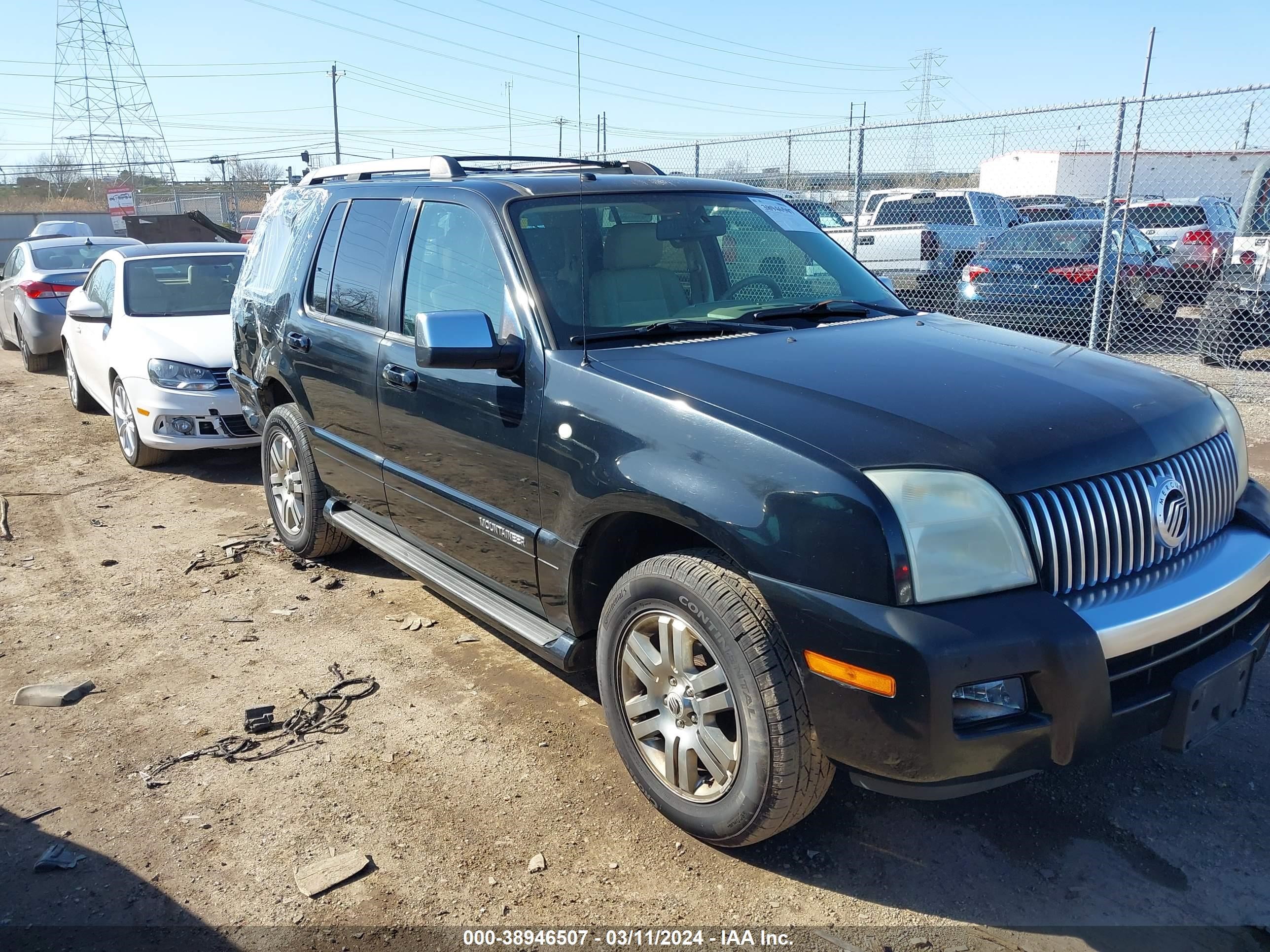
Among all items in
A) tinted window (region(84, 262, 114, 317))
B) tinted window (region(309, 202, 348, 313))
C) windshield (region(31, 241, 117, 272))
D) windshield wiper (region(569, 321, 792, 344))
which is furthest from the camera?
windshield (region(31, 241, 117, 272))

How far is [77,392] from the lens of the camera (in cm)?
962

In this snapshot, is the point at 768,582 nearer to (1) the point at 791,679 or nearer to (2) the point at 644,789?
(1) the point at 791,679

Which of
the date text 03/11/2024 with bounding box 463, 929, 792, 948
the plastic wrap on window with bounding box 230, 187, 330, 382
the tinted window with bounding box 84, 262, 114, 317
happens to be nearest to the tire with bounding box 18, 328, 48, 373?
the tinted window with bounding box 84, 262, 114, 317

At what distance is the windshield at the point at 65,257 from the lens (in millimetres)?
12172

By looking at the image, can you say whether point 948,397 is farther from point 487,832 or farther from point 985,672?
point 487,832

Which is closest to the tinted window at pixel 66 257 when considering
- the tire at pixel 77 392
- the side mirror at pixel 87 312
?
the tire at pixel 77 392

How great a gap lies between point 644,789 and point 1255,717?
2327 mm

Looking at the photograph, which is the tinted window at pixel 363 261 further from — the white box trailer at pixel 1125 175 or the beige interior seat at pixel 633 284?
the white box trailer at pixel 1125 175

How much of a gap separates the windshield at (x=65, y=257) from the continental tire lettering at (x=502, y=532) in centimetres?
1079

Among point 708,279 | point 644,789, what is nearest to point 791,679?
point 644,789

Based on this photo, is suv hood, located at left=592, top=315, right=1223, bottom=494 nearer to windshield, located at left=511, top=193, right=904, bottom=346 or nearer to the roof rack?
windshield, located at left=511, top=193, right=904, bottom=346

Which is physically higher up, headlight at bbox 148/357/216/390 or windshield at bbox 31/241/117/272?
windshield at bbox 31/241/117/272

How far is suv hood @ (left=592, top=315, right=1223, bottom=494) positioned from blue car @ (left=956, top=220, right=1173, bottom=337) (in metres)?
7.59

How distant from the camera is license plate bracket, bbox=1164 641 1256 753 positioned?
8.45 ft
